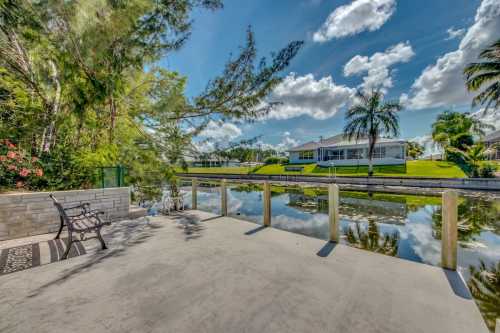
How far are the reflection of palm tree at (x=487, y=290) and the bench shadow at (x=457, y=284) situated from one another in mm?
243

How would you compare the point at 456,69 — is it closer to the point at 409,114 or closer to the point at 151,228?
the point at 409,114

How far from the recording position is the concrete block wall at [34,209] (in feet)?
12.3

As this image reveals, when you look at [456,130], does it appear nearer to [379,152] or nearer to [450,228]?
[379,152]

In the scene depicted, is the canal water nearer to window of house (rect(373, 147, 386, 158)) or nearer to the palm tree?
the palm tree

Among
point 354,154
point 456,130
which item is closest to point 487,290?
point 354,154

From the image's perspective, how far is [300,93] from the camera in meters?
22.0

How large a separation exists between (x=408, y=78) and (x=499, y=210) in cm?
1539

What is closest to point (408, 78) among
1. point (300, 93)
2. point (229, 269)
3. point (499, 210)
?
point (300, 93)

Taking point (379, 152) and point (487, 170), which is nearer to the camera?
point (487, 170)

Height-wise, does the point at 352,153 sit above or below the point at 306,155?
below

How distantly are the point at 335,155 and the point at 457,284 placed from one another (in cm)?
2929

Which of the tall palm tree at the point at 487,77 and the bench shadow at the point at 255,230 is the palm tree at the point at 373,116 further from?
the bench shadow at the point at 255,230

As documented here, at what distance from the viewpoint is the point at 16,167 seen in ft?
13.4

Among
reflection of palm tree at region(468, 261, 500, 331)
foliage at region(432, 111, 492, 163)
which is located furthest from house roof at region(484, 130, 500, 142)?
reflection of palm tree at region(468, 261, 500, 331)
